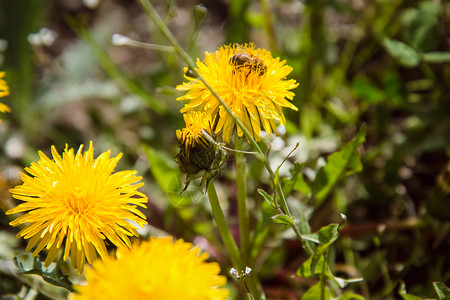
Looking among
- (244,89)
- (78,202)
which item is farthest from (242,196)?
(78,202)

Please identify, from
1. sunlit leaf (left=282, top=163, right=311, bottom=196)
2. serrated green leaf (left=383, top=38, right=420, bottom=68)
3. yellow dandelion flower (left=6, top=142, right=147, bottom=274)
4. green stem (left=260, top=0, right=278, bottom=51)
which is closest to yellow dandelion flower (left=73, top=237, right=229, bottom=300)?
yellow dandelion flower (left=6, top=142, right=147, bottom=274)

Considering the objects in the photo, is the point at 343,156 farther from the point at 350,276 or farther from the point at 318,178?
the point at 350,276

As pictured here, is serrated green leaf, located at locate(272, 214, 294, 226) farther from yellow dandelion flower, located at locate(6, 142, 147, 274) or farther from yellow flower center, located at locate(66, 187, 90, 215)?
yellow flower center, located at locate(66, 187, 90, 215)

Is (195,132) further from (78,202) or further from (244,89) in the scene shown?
(78,202)

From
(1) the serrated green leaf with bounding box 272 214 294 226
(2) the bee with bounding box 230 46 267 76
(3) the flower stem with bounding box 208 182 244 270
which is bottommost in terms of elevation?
(1) the serrated green leaf with bounding box 272 214 294 226

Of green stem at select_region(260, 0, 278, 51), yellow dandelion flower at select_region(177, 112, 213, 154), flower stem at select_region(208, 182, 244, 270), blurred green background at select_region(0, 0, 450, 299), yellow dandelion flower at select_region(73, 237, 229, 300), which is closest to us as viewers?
yellow dandelion flower at select_region(73, 237, 229, 300)

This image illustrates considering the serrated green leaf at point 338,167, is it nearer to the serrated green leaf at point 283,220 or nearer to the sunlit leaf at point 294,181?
the sunlit leaf at point 294,181
